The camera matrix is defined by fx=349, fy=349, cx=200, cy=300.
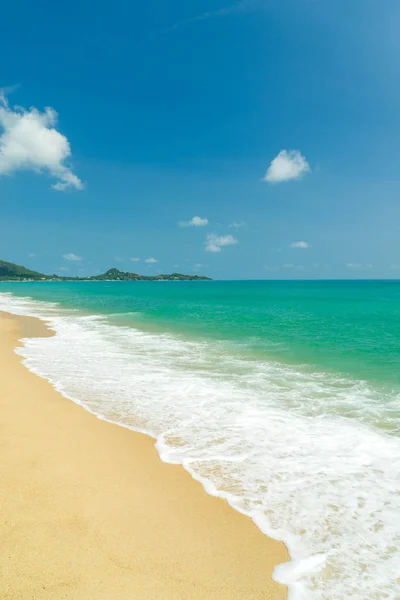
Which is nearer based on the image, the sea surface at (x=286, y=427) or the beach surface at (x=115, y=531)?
the beach surface at (x=115, y=531)

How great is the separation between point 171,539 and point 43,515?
163cm

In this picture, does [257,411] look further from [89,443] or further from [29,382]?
[29,382]

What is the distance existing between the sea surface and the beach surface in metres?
0.35

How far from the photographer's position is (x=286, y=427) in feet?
24.9

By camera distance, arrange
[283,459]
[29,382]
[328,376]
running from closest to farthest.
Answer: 1. [283,459]
2. [29,382]
3. [328,376]

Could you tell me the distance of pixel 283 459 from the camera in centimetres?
617

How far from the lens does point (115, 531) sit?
4.12 m

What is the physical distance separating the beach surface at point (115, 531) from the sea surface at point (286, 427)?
0.35 meters

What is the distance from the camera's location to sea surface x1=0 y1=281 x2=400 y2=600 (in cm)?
404

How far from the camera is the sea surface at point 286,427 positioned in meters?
4.04

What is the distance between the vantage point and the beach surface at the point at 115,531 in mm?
3398

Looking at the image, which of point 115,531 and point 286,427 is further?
point 286,427

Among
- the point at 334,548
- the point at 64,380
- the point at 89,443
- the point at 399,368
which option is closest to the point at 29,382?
the point at 64,380

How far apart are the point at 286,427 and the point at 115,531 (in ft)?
14.8
